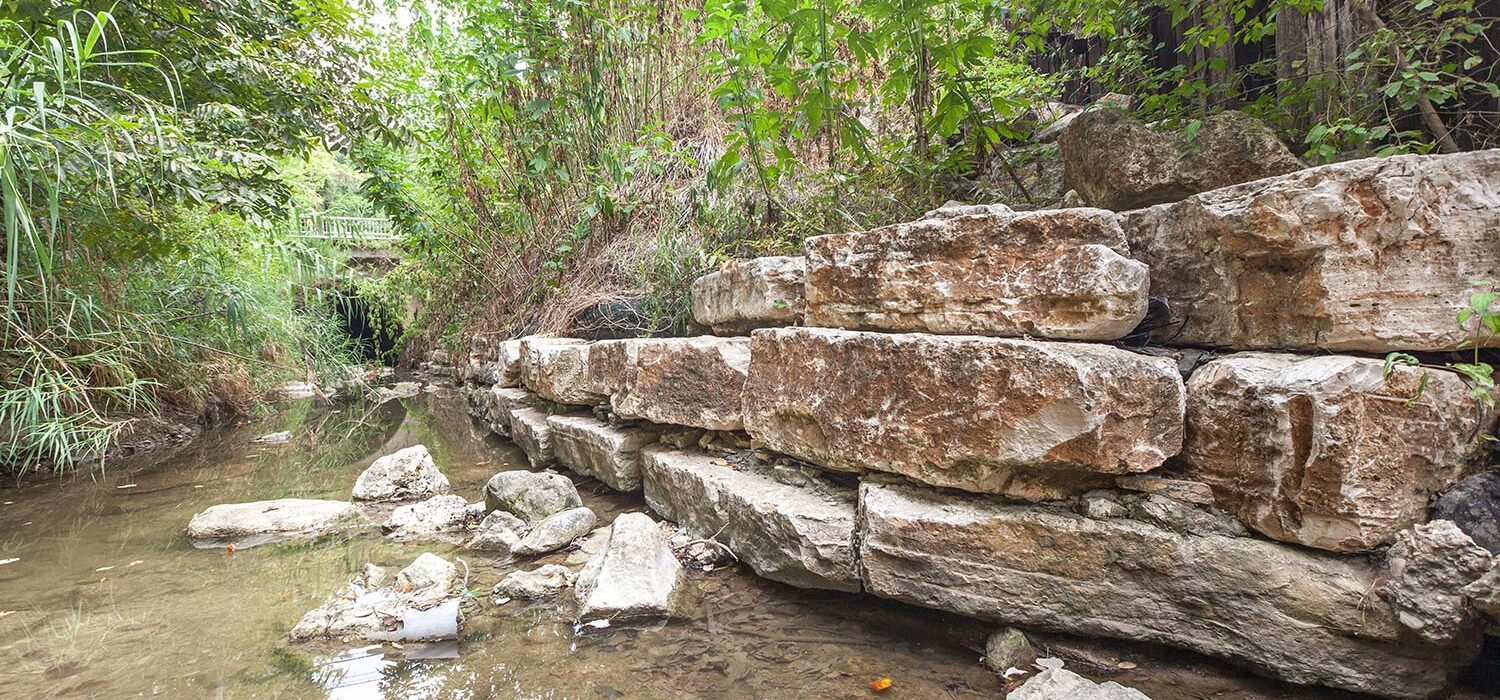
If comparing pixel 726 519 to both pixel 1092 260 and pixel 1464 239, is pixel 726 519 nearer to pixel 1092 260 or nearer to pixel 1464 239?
pixel 1092 260

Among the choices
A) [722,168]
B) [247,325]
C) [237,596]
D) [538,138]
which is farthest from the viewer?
[247,325]

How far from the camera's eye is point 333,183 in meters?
20.9

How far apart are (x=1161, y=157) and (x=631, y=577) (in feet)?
6.80

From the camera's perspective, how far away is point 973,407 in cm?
160

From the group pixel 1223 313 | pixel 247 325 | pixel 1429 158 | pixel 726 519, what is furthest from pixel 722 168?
pixel 247 325

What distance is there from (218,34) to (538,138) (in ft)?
6.33

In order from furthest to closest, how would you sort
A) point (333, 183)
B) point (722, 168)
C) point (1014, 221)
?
point (333, 183) → point (722, 168) → point (1014, 221)

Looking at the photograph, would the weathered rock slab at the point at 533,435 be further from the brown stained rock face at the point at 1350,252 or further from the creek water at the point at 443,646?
the brown stained rock face at the point at 1350,252

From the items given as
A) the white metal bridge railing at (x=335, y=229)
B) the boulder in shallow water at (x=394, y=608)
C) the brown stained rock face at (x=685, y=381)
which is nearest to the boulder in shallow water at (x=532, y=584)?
the boulder in shallow water at (x=394, y=608)

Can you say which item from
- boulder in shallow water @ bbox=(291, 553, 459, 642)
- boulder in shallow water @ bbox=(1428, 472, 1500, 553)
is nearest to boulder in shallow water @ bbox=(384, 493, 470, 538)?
boulder in shallow water @ bbox=(291, 553, 459, 642)

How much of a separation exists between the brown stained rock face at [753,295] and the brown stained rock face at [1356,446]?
4.46 feet

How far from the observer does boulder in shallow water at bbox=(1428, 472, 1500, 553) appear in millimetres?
1175

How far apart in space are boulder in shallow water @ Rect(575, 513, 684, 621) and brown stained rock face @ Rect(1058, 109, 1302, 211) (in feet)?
6.08

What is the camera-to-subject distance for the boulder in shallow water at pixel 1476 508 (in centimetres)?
117
